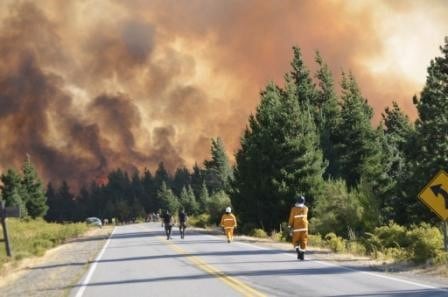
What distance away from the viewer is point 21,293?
1858 cm

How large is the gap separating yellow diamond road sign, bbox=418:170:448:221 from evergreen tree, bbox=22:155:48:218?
11392 centimetres

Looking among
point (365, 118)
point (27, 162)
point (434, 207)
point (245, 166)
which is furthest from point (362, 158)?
point (27, 162)

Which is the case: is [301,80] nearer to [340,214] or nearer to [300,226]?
[340,214]

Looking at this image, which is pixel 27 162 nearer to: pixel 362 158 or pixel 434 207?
pixel 362 158

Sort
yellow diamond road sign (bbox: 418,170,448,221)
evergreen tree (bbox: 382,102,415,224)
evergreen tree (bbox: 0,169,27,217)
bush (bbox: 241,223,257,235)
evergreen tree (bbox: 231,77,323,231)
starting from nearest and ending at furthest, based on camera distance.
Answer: yellow diamond road sign (bbox: 418,170,448,221) < evergreen tree (bbox: 382,102,415,224) < evergreen tree (bbox: 231,77,323,231) < bush (bbox: 241,223,257,235) < evergreen tree (bbox: 0,169,27,217)

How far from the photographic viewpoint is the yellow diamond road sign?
59.9 ft

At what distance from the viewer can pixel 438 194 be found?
1839cm

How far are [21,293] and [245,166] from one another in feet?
132

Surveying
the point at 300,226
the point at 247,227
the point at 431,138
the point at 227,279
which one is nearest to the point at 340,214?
the point at 431,138

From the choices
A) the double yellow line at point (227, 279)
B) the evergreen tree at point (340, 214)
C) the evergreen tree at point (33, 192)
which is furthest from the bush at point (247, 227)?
the evergreen tree at point (33, 192)

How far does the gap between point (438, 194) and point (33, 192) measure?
11698cm

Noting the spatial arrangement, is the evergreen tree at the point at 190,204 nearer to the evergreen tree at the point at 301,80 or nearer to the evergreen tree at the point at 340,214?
the evergreen tree at the point at 301,80

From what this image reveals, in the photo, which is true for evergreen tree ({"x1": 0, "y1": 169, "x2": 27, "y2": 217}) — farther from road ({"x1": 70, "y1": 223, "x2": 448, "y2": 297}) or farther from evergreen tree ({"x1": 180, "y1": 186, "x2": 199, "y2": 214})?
road ({"x1": 70, "y1": 223, "x2": 448, "y2": 297})

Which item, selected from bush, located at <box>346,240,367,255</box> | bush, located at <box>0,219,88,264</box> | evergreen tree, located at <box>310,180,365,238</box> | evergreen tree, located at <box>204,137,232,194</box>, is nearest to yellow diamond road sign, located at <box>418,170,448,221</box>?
bush, located at <box>346,240,367,255</box>
